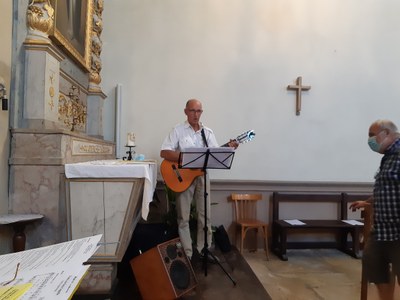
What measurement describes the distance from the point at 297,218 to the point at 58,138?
3.30 m

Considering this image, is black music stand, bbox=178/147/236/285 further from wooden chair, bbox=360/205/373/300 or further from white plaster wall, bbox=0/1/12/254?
white plaster wall, bbox=0/1/12/254

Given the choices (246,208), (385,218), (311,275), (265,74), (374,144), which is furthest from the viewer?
(265,74)

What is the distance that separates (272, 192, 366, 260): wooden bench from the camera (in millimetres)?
3779

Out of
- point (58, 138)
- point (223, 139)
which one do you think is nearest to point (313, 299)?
point (223, 139)

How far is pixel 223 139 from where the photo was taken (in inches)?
159

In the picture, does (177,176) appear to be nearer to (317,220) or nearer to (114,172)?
(114,172)

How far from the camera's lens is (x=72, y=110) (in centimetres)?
305

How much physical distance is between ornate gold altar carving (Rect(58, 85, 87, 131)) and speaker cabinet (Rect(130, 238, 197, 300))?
4.93 ft

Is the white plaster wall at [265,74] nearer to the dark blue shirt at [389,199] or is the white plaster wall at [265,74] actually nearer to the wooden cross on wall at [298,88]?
the wooden cross on wall at [298,88]

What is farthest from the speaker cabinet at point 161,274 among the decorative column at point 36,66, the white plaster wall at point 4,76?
the decorative column at point 36,66

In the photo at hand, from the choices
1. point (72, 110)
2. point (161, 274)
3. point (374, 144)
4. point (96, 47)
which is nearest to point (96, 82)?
point (96, 47)

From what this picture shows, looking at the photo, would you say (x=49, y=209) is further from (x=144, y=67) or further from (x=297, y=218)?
(x=297, y=218)

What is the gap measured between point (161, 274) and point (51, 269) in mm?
1657

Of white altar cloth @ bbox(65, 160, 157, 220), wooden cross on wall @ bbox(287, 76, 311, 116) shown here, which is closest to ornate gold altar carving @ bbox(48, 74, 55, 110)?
white altar cloth @ bbox(65, 160, 157, 220)
